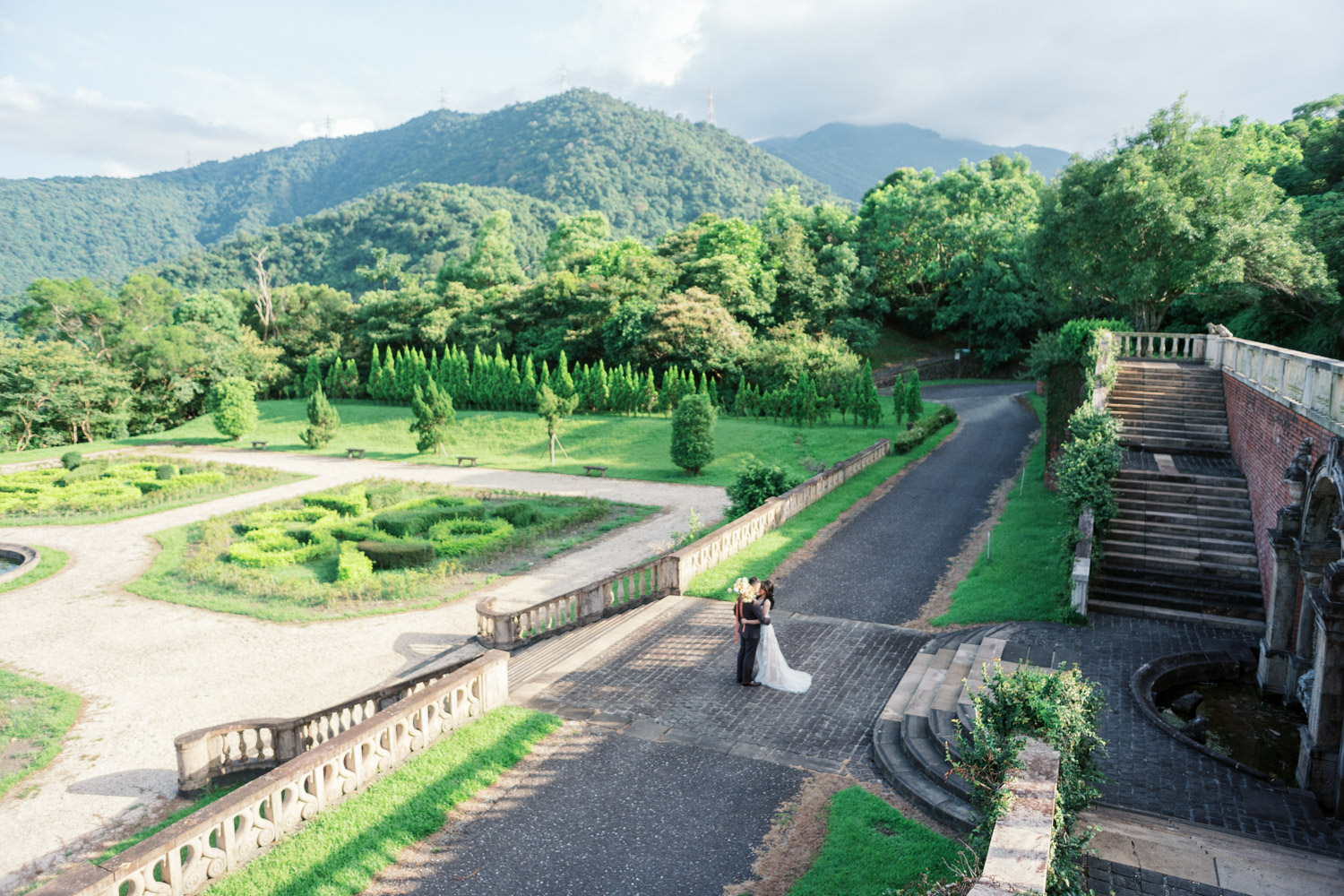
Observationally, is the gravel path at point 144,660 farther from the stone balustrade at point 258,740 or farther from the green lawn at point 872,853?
the green lawn at point 872,853

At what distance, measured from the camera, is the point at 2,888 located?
7.42 metres

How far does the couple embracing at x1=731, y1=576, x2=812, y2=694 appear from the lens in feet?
32.2

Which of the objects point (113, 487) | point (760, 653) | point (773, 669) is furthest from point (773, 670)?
point (113, 487)

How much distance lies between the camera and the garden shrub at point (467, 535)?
61.3ft

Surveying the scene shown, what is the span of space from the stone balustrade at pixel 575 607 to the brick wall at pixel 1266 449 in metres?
9.66

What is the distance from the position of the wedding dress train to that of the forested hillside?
380 feet

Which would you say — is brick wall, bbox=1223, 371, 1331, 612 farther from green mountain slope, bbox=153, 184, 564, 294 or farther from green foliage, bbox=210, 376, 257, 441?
green mountain slope, bbox=153, 184, 564, 294

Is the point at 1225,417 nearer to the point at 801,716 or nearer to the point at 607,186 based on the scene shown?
the point at 801,716

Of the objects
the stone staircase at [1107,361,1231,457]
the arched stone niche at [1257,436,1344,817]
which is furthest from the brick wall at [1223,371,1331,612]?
the stone staircase at [1107,361,1231,457]

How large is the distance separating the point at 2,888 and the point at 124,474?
25.2 m

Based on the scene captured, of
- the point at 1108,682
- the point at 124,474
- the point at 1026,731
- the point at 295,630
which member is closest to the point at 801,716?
the point at 1026,731

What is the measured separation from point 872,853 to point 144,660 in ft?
42.2

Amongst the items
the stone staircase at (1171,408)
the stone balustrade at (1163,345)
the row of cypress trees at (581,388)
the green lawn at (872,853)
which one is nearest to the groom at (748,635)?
the green lawn at (872,853)

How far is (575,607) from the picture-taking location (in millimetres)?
13570
